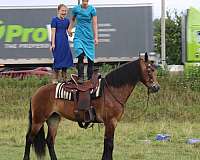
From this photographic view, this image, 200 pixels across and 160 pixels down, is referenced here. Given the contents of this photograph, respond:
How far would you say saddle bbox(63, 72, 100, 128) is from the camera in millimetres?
10461

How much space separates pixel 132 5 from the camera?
32156 mm

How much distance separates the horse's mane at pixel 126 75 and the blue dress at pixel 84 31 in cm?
73

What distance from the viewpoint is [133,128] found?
1786cm

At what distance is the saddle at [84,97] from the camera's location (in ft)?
34.3

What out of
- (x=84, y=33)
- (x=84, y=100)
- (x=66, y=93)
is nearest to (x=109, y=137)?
(x=84, y=100)

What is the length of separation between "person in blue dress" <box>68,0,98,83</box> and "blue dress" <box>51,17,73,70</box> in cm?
51

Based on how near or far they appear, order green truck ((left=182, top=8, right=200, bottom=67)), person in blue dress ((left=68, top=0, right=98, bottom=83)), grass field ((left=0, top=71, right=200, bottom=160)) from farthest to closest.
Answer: green truck ((left=182, top=8, right=200, bottom=67))
grass field ((left=0, top=71, right=200, bottom=160))
person in blue dress ((left=68, top=0, right=98, bottom=83))

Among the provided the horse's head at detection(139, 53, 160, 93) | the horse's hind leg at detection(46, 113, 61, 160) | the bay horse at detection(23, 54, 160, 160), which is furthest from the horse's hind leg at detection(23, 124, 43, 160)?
the horse's head at detection(139, 53, 160, 93)

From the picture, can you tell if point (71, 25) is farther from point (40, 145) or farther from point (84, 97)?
point (40, 145)

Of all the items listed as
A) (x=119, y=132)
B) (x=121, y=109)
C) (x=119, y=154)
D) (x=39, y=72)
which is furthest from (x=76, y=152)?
(x=39, y=72)

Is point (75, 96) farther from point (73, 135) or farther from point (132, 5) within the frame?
point (132, 5)

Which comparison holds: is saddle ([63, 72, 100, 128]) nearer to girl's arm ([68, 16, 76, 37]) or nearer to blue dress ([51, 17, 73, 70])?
blue dress ([51, 17, 73, 70])

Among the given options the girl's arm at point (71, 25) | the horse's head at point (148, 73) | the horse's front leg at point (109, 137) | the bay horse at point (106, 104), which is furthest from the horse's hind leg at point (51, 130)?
the horse's head at point (148, 73)

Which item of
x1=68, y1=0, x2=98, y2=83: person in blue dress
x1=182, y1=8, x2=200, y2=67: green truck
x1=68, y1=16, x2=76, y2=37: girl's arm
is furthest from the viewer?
x1=182, y1=8, x2=200, y2=67: green truck
